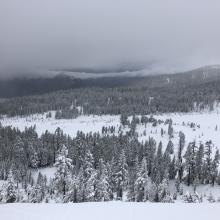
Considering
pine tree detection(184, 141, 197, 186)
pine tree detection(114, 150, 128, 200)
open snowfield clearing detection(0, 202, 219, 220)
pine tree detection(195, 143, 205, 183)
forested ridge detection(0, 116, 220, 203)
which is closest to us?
open snowfield clearing detection(0, 202, 219, 220)

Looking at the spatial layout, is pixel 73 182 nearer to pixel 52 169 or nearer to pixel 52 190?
pixel 52 190

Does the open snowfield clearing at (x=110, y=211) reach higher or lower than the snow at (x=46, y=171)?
higher

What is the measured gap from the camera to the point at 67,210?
78.6 feet

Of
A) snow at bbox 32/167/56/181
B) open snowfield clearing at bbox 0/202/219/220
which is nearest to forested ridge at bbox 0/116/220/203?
snow at bbox 32/167/56/181

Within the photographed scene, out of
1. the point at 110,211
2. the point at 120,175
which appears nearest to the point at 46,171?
the point at 120,175

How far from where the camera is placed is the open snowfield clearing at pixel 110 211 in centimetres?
2198

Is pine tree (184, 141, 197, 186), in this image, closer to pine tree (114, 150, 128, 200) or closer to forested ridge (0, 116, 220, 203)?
forested ridge (0, 116, 220, 203)

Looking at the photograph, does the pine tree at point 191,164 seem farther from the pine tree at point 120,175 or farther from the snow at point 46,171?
the snow at point 46,171

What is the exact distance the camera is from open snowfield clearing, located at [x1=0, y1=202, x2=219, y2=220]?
22.0 m

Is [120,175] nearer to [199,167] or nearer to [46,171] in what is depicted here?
[199,167]

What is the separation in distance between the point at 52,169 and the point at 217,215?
107 metres

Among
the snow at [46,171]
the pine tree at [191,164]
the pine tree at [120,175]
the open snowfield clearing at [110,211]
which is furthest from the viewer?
the snow at [46,171]

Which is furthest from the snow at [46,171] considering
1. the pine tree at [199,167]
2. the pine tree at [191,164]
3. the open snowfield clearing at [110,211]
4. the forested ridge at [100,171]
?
the open snowfield clearing at [110,211]

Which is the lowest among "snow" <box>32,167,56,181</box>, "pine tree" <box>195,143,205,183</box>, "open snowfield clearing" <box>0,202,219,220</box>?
"snow" <box>32,167,56,181</box>
